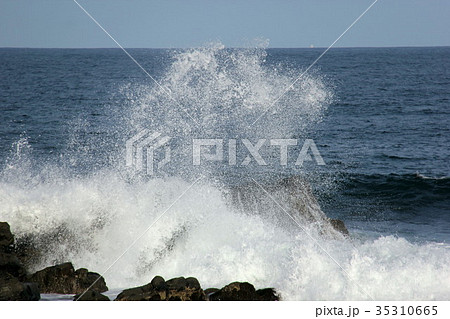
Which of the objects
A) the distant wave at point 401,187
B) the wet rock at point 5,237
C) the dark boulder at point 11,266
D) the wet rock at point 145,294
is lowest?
the wet rock at point 145,294

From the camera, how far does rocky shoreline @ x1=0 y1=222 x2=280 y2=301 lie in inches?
320

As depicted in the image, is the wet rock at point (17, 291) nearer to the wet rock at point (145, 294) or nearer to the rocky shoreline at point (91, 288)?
the rocky shoreline at point (91, 288)

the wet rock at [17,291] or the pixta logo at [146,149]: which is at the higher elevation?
the pixta logo at [146,149]


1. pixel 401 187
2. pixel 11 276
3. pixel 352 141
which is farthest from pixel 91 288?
pixel 352 141

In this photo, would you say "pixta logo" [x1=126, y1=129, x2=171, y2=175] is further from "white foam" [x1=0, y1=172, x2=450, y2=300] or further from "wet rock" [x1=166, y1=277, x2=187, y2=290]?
"wet rock" [x1=166, y1=277, x2=187, y2=290]

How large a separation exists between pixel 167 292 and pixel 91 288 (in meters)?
1.73

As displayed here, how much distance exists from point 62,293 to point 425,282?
575 cm

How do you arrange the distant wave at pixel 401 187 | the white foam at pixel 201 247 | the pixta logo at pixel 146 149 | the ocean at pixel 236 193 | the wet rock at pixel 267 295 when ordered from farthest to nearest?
1. the distant wave at pixel 401 187
2. the pixta logo at pixel 146 149
3. the ocean at pixel 236 193
4. the white foam at pixel 201 247
5. the wet rock at pixel 267 295

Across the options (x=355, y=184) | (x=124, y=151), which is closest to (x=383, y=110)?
(x=355, y=184)

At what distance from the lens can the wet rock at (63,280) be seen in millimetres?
9188

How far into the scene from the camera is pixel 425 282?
9.30 metres

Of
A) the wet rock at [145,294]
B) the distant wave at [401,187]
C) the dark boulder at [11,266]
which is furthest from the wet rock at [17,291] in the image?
the distant wave at [401,187]

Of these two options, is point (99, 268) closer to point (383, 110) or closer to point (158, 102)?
point (158, 102)

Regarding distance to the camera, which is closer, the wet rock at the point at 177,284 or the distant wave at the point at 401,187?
the wet rock at the point at 177,284
